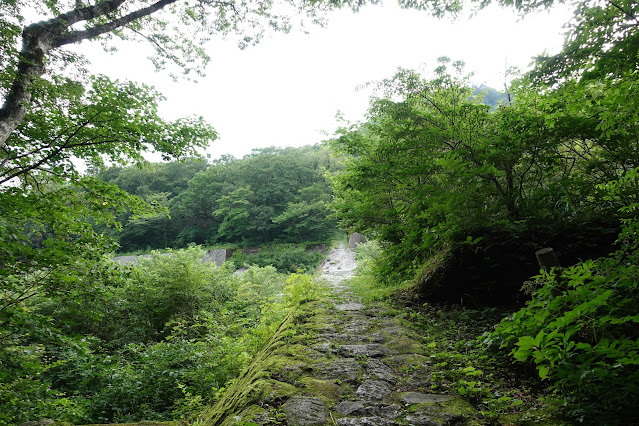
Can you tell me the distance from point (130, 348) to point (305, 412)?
6034mm

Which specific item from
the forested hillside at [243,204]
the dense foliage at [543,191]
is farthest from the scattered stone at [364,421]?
the forested hillside at [243,204]

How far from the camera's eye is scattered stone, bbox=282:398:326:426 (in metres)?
1.70

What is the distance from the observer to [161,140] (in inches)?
195

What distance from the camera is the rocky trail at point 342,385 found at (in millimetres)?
1747

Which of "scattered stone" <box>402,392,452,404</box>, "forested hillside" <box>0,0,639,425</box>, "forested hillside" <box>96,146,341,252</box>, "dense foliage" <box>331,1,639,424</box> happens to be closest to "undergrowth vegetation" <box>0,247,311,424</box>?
"forested hillside" <box>0,0,639,425</box>

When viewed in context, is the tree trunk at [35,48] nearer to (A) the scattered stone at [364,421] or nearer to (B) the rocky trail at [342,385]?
(B) the rocky trail at [342,385]

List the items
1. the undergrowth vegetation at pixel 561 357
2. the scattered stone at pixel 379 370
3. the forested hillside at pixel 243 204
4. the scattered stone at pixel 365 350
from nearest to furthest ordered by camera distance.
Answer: the undergrowth vegetation at pixel 561 357 → the scattered stone at pixel 379 370 → the scattered stone at pixel 365 350 → the forested hillside at pixel 243 204

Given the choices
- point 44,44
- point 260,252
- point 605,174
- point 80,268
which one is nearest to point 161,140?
point 44,44

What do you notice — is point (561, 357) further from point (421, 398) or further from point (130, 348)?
point (130, 348)

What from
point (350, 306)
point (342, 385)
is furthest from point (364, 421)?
point (350, 306)

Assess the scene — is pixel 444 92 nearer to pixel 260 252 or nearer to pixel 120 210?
pixel 120 210

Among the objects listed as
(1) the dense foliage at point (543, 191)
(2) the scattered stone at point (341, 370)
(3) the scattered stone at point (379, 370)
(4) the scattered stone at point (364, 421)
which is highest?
(1) the dense foliage at point (543, 191)

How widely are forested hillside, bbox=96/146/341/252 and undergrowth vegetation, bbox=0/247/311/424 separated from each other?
2048 centimetres

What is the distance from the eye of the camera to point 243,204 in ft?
106
